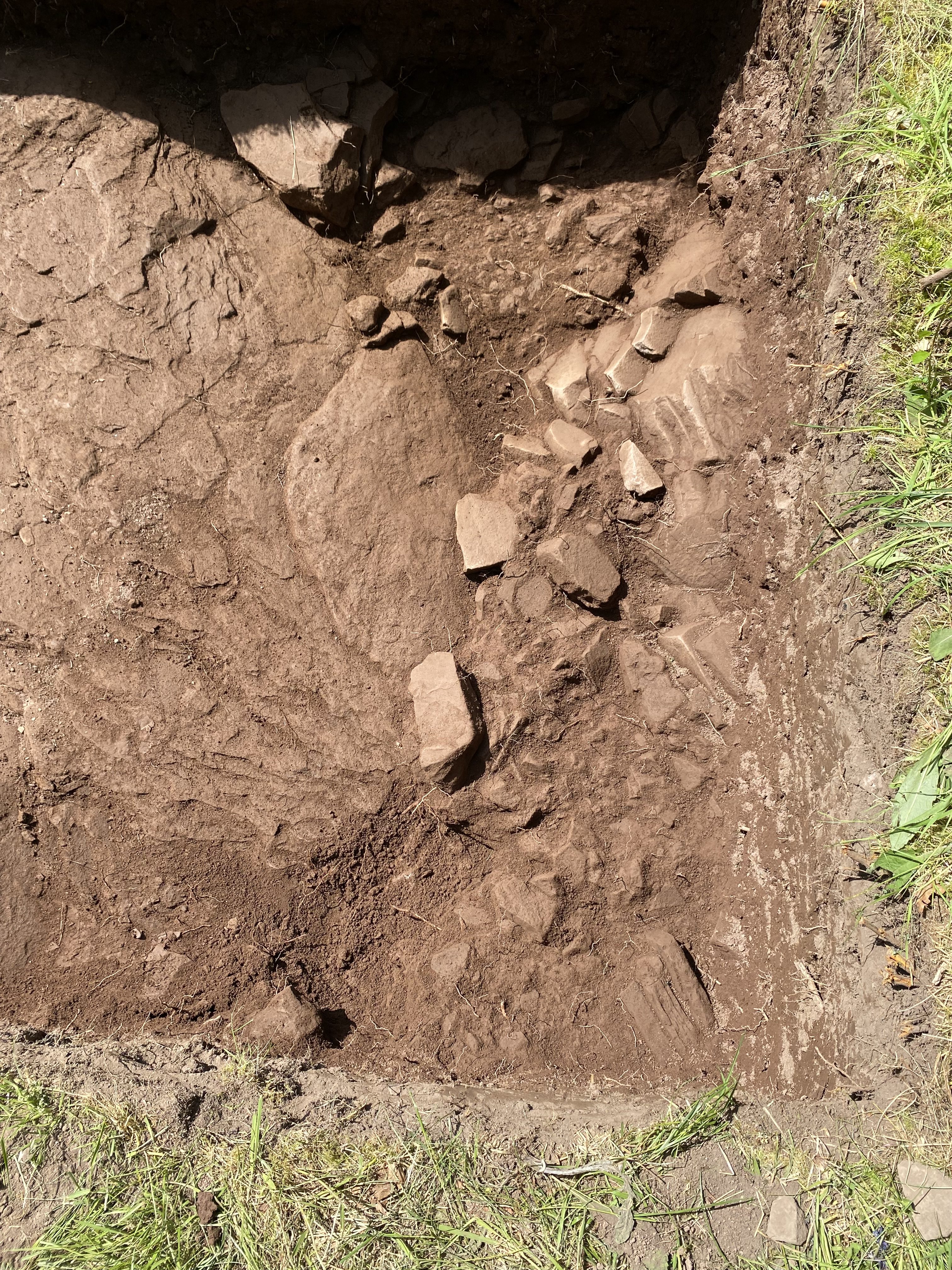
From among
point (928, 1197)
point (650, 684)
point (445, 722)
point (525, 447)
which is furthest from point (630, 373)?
point (928, 1197)

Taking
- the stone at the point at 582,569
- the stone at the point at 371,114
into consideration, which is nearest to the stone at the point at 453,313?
the stone at the point at 371,114

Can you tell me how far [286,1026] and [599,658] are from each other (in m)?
1.38

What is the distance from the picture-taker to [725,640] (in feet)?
7.55

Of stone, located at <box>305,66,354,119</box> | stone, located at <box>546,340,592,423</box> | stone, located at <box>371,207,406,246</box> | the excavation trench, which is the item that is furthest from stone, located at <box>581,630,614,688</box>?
stone, located at <box>305,66,354,119</box>

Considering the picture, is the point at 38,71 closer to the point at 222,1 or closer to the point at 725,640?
the point at 222,1

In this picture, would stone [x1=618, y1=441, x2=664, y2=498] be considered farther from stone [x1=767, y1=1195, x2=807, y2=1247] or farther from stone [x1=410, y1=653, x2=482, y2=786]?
stone [x1=767, y1=1195, x2=807, y2=1247]

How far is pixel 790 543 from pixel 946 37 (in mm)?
1232

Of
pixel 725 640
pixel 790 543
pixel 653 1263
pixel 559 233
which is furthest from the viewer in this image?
pixel 559 233

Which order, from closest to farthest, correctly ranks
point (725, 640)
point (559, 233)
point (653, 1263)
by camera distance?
point (653, 1263)
point (725, 640)
point (559, 233)

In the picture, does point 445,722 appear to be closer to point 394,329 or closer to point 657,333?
point 394,329

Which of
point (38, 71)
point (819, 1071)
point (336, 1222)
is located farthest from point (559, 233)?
point (336, 1222)

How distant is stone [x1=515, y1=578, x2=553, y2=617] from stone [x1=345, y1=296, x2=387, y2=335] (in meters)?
0.95

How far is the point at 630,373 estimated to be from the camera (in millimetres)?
2406

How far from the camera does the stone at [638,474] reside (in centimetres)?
233
